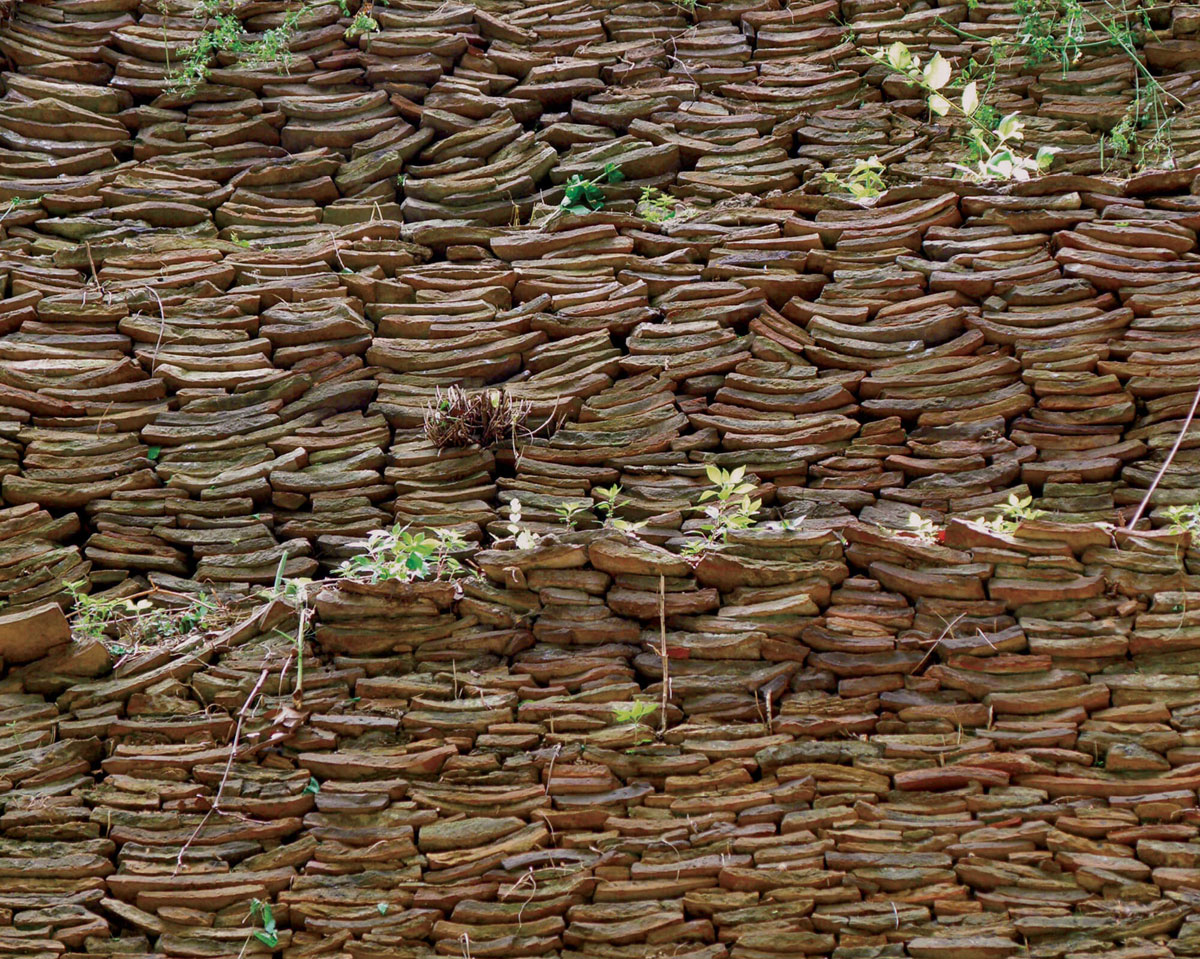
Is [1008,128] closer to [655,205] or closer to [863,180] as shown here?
[863,180]

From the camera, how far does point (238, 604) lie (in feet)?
12.3

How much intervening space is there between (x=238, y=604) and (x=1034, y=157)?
301 cm

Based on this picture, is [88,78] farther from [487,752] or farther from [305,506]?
[487,752]

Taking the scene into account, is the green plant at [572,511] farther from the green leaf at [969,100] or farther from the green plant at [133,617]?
the green leaf at [969,100]

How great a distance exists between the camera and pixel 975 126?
4.61m

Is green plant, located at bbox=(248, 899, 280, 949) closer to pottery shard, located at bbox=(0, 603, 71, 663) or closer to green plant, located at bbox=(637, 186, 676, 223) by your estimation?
pottery shard, located at bbox=(0, 603, 71, 663)

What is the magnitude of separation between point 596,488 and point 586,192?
1256 mm

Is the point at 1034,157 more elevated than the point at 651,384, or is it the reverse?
the point at 1034,157

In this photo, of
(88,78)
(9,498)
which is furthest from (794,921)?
(88,78)

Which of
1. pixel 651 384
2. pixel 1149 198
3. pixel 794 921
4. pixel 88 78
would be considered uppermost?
pixel 88 78

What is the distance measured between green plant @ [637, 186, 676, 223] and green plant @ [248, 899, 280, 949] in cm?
255

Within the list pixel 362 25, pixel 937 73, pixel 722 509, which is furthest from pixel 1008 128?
pixel 362 25

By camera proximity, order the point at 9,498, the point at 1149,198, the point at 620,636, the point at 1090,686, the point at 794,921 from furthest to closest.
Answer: the point at 1149,198
the point at 9,498
the point at 620,636
the point at 1090,686
the point at 794,921

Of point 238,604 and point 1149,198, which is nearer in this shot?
point 238,604
